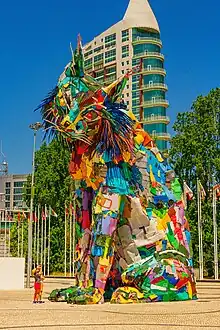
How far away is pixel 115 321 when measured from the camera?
12953 mm

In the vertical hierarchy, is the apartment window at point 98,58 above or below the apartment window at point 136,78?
above

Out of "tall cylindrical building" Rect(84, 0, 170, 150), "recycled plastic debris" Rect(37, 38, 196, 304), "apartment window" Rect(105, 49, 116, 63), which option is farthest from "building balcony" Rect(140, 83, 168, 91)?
"recycled plastic debris" Rect(37, 38, 196, 304)

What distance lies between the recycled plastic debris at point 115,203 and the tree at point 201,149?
2835 cm

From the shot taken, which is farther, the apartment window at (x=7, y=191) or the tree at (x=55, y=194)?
the apartment window at (x=7, y=191)

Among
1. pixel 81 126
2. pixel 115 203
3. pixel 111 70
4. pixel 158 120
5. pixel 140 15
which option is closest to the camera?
pixel 115 203

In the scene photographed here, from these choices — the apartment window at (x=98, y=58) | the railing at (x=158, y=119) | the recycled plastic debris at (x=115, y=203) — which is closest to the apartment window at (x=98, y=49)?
the apartment window at (x=98, y=58)

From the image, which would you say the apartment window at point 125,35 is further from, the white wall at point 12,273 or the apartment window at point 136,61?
the white wall at point 12,273

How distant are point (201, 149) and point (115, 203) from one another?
1251 inches

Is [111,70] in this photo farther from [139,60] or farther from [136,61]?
[139,60]

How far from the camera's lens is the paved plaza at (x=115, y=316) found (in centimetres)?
1222

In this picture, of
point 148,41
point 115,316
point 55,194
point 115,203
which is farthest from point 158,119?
point 115,316

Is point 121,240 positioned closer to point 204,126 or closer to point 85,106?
point 85,106

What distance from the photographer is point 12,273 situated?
32156 millimetres

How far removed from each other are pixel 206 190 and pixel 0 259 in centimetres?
2156
